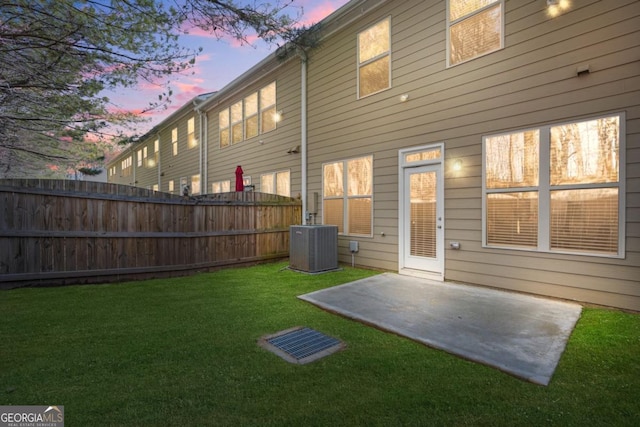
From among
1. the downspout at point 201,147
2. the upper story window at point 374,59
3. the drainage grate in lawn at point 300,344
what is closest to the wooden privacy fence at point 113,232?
the upper story window at point 374,59

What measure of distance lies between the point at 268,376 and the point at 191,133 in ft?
43.0

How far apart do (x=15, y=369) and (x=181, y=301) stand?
76.9 inches

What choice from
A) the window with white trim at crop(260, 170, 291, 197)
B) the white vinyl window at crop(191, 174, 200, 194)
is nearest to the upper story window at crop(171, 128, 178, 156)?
the white vinyl window at crop(191, 174, 200, 194)

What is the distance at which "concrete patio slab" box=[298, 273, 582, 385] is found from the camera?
2707 mm

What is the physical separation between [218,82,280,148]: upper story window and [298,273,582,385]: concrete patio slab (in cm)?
621

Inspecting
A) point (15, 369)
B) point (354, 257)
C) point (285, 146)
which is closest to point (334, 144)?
point (285, 146)

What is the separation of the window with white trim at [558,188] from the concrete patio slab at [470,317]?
2.77ft

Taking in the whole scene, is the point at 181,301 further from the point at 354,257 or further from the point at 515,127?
the point at 515,127

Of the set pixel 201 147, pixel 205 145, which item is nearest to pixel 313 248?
pixel 205 145

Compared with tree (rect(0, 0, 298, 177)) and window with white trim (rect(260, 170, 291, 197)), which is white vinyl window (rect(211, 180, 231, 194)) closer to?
window with white trim (rect(260, 170, 291, 197))

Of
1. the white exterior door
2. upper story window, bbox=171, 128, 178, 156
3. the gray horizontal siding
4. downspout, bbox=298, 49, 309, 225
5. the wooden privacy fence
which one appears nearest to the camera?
the gray horizontal siding

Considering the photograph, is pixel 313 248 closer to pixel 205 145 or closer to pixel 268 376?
pixel 268 376

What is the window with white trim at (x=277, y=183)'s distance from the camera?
886cm

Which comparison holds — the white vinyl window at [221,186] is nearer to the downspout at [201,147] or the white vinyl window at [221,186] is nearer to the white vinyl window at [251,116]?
the downspout at [201,147]
